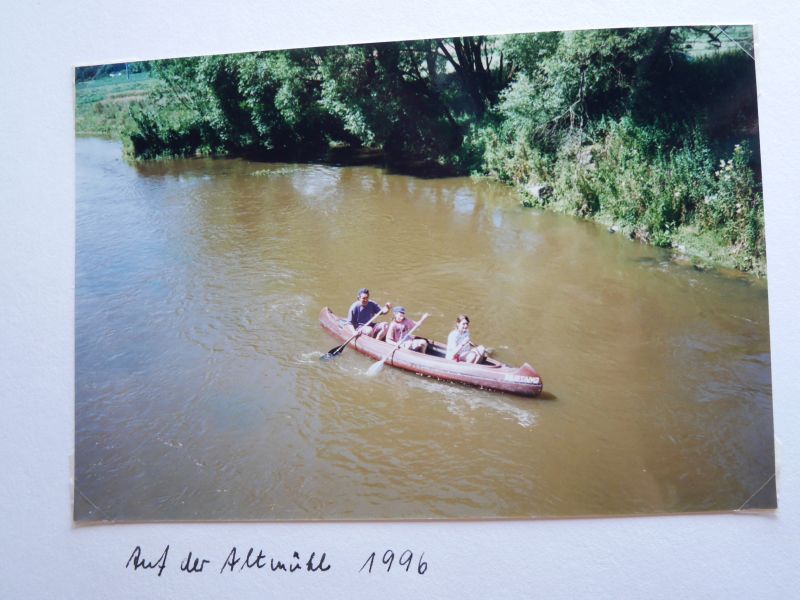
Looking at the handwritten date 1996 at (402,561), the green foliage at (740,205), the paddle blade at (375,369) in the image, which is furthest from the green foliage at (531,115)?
Result: the handwritten date 1996 at (402,561)

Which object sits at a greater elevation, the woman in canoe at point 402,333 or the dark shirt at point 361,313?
the dark shirt at point 361,313

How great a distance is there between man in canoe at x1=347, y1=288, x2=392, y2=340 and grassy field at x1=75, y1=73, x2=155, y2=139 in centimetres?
167

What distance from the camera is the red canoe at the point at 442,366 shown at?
3035mm

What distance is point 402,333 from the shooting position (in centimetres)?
335

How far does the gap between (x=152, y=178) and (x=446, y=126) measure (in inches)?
74.8

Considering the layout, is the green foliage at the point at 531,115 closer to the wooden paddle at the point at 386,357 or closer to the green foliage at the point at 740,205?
the green foliage at the point at 740,205

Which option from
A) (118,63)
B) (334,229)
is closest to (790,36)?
(334,229)

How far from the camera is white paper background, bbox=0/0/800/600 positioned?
106 inches

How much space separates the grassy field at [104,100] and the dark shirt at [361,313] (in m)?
1.68

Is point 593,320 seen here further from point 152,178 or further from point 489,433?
point 152,178

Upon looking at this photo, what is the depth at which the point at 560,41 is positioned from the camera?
9.42 feet

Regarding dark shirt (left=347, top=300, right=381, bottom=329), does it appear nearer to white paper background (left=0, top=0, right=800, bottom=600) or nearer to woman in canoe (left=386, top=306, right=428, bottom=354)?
woman in canoe (left=386, top=306, right=428, bottom=354)

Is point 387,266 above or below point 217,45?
below

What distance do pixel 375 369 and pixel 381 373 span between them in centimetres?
7
